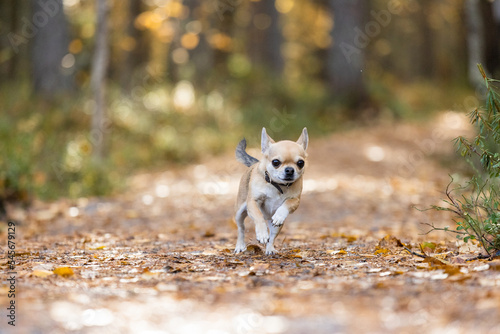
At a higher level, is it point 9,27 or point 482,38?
point 9,27

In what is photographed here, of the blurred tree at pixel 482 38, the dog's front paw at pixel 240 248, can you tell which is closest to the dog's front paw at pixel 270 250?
the dog's front paw at pixel 240 248

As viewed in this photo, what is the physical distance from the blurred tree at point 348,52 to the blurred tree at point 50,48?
9.90m

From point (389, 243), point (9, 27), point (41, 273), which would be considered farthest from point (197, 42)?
point (41, 273)

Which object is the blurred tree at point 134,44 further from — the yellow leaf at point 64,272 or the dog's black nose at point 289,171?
the yellow leaf at point 64,272

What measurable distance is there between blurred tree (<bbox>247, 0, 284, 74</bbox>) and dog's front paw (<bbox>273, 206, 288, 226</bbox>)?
69.0 feet

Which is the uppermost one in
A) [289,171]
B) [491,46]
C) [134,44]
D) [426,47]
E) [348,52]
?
[426,47]

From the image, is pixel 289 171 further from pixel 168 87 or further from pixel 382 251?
pixel 168 87

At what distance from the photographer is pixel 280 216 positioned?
18.4 ft

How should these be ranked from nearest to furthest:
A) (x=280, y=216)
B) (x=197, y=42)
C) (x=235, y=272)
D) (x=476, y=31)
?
(x=235, y=272) → (x=280, y=216) → (x=476, y=31) → (x=197, y=42)

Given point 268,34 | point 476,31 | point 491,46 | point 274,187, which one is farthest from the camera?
point 268,34

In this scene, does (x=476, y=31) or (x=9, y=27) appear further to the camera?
(x=9, y=27)

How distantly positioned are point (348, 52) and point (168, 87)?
686cm

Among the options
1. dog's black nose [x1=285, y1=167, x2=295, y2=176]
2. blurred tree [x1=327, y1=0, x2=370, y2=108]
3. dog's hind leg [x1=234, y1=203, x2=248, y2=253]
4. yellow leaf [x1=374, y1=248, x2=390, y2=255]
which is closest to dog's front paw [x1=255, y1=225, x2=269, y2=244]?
dog's black nose [x1=285, y1=167, x2=295, y2=176]

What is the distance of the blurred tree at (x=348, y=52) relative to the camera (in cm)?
2170
